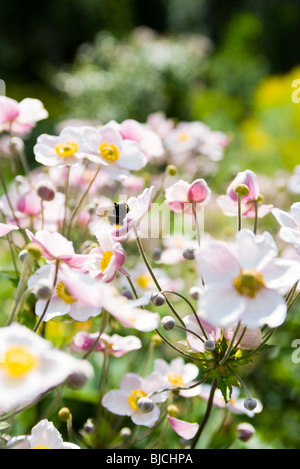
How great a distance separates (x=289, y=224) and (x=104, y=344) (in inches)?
12.6

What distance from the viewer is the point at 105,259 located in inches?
23.1

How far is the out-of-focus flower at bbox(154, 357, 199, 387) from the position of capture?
2.41 ft

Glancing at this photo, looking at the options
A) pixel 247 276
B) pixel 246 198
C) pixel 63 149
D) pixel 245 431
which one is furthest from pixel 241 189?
pixel 245 431

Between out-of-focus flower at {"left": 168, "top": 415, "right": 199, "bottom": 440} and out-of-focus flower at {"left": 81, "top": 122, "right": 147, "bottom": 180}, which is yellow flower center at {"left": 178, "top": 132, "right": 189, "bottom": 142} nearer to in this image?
out-of-focus flower at {"left": 81, "top": 122, "right": 147, "bottom": 180}

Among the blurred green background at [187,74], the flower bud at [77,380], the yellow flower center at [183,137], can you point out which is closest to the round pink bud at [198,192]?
the flower bud at [77,380]

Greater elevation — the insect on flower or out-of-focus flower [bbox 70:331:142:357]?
the insect on flower

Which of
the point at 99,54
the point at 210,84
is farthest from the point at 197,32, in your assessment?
the point at 99,54

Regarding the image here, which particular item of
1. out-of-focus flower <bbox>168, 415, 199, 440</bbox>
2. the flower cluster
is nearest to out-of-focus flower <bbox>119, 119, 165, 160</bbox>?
the flower cluster

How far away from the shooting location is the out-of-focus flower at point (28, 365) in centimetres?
37

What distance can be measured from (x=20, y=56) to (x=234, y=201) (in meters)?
9.45

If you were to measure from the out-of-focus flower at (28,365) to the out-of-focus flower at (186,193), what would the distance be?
1.07 ft

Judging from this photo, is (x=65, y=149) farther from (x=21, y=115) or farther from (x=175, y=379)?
(x=175, y=379)

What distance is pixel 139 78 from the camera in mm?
5750

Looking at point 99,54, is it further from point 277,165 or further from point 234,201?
point 234,201
